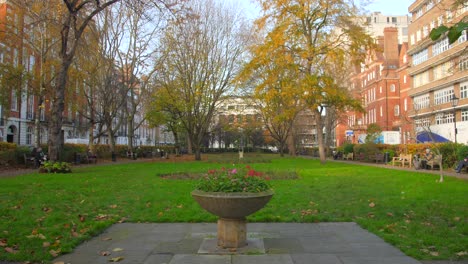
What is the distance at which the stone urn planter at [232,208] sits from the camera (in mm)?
5115

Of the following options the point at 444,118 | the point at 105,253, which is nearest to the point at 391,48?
the point at 444,118

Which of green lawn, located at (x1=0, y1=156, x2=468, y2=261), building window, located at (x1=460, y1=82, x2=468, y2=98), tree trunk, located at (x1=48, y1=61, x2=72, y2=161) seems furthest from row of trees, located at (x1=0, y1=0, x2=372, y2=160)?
building window, located at (x1=460, y1=82, x2=468, y2=98)

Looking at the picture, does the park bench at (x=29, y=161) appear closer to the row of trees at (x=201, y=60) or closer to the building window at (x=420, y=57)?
the row of trees at (x=201, y=60)

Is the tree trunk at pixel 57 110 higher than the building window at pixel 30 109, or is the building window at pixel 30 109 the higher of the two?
the building window at pixel 30 109

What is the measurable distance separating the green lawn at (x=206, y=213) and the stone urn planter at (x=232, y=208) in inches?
83.1

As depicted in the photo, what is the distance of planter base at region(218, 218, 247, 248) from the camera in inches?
213

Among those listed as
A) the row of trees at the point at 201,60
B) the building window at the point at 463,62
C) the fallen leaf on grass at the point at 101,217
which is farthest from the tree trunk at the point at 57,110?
the building window at the point at 463,62

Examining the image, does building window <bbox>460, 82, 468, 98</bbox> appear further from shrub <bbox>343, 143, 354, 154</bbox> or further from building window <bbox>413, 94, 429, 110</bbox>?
shrub <bbox>343, 143, 354, 154</bbox>

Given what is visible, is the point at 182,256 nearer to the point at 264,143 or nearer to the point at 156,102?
the point at 156,102

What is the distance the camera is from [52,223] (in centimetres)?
688

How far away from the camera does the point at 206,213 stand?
8.07 meters

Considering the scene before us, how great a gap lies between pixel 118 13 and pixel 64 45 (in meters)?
12.3

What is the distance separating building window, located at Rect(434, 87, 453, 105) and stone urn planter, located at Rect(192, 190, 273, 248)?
46.1 m

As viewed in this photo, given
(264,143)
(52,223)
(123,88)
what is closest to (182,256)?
(52,223)
